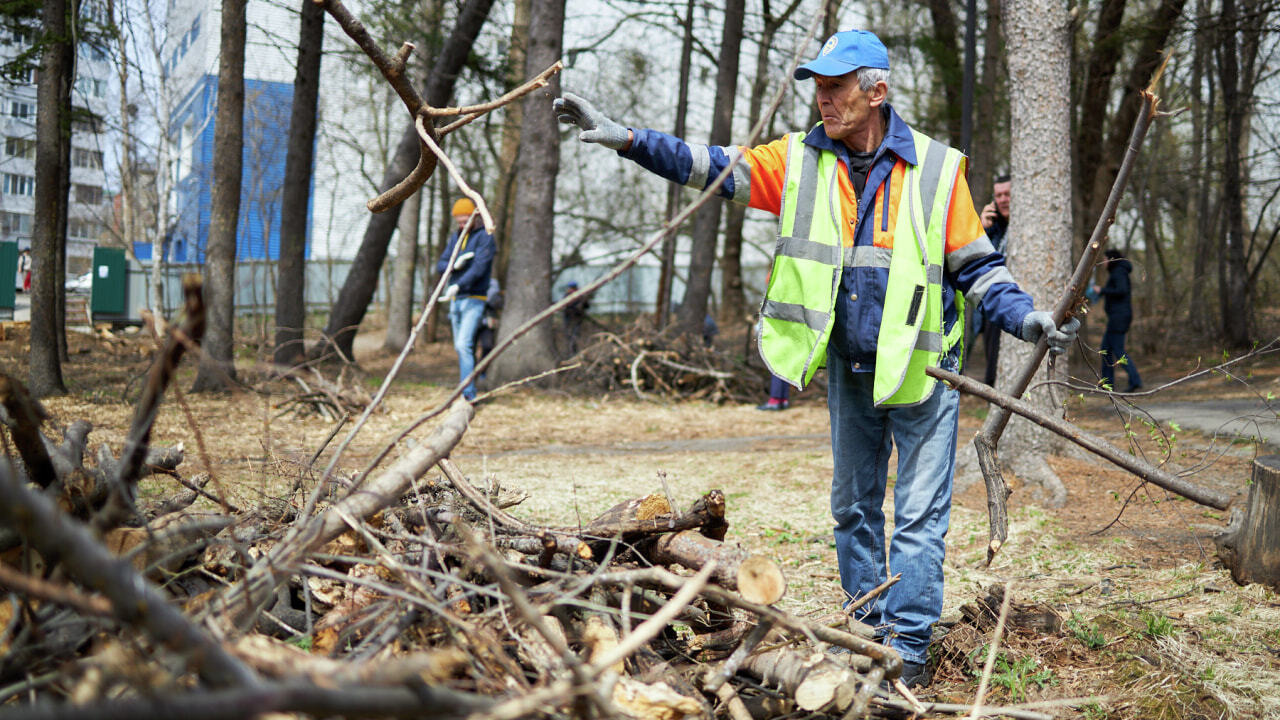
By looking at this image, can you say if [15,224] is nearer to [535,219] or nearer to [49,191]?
[49,191]

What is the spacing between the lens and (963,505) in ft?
18.7

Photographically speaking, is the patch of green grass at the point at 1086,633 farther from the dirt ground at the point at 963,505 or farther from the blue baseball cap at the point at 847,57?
the blue baseball cap at the point at 847,57

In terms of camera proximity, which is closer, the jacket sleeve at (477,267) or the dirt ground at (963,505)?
the dirt ground at (963,505)

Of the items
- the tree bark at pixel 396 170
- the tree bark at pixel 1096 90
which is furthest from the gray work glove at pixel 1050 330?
the tree bark at pixel 1096 90

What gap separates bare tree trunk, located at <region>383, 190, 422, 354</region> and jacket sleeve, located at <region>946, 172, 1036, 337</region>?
16.6 m

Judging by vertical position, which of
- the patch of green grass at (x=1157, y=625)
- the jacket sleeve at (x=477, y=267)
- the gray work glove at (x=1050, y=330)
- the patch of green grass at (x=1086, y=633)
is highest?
the jacket sleeve at (x=477, y=267)

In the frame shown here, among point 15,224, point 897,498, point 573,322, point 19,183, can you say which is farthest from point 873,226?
point 15,224

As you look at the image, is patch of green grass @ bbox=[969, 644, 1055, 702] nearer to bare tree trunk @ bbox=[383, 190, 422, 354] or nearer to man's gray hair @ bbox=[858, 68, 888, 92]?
man's gray hair @ bbox=[858, 68, 888, 92]

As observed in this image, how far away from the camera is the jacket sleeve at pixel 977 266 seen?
119 inches

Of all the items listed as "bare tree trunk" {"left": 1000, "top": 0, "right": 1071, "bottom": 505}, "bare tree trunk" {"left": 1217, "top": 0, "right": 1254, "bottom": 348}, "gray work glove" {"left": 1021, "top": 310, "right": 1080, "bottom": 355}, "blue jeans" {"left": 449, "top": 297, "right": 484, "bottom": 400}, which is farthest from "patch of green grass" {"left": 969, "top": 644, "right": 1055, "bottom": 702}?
"bare tree trunk" {"left": 1217, "top": 0, "right": 1254, "bottom": 348}

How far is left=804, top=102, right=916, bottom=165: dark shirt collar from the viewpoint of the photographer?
3051 millimetres

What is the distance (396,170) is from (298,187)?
1.41 metres

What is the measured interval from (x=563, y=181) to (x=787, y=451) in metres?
14.8

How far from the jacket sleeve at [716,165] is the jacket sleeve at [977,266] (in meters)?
0.59
